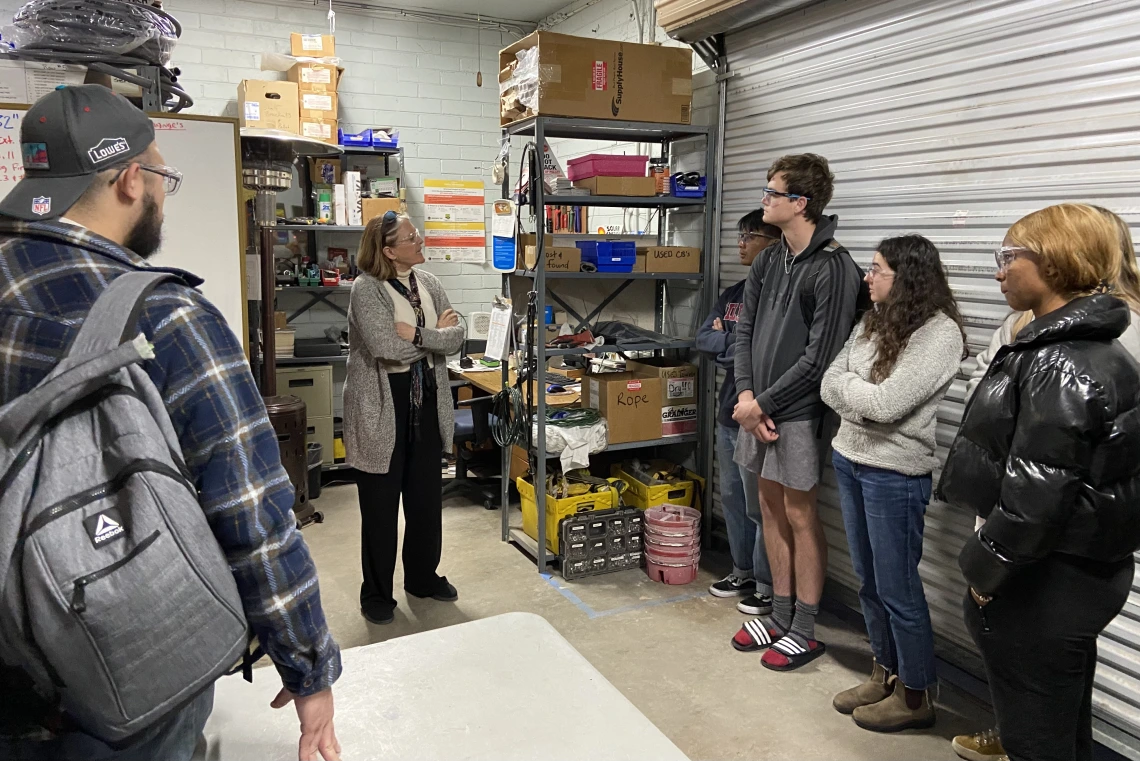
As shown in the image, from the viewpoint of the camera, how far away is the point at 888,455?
99.7 inches

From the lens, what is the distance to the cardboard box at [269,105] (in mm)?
5102

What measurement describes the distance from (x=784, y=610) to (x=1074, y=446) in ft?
5.60

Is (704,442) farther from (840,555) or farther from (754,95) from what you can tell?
(754,95)

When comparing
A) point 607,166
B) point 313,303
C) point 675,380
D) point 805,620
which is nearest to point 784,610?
point 805,620

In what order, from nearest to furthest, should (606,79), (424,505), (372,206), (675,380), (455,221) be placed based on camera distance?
(424,505) < (606,79) < (675,380) < (372,206) < (455,221)

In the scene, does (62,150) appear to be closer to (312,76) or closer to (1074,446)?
(1074,446)

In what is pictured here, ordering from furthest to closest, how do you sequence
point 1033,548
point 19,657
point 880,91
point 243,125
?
point 243,125
point 880,91
point 1033,548
point 19,657

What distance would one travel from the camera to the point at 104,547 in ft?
2.92

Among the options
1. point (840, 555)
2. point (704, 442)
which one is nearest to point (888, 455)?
point (840, 555)

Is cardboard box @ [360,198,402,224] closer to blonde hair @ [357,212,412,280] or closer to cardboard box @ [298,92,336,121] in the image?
cardboard box @ [298,92,336,121]

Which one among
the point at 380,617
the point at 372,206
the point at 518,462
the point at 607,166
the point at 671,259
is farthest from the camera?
the point at 372,206

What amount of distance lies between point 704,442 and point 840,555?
1.05 metres

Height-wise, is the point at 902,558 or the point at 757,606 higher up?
the point at 902,558

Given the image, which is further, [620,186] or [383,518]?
[620,186]
